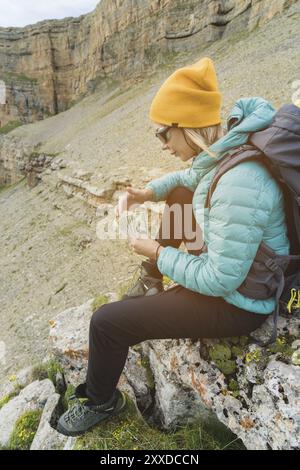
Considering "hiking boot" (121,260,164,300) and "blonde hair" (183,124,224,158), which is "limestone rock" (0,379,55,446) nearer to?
"hiking boot" (121,260,164,300)

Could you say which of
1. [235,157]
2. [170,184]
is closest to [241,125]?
[235,157]

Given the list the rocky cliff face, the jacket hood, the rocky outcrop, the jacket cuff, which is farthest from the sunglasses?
the rocky cliff face

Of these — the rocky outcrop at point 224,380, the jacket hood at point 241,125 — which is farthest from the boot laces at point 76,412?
the jacket hood at point 241,125

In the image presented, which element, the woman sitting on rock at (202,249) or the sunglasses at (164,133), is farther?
the sunglasses at (164,133)

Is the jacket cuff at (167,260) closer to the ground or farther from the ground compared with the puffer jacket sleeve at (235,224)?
closer to the ground

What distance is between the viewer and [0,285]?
429 inches

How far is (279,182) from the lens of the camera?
181cm

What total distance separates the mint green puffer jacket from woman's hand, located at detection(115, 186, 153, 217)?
3.40ft

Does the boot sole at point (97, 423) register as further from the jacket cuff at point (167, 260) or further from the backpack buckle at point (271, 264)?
the backpack buckle at point (271, 264)

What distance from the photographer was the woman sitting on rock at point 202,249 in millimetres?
1736

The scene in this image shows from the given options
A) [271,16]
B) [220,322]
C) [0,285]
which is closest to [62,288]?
[0,285]

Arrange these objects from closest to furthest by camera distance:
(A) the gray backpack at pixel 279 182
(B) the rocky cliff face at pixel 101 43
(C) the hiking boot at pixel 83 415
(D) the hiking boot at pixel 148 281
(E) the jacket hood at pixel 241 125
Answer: (A) the gray backpack at pixel 279 182 < (E) the jacket hood at pixel 241 125 < (C) the hiking boot at pixel 83 415 < (D) the hiking boot at pixel 148 281 < (B) the rocky cliff face at pixel 101 43

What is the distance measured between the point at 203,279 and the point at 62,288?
7.07 meters

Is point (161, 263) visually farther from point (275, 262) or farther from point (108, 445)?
point (108, 445)
